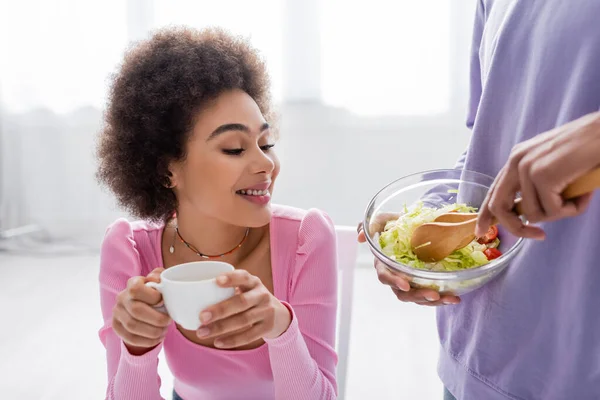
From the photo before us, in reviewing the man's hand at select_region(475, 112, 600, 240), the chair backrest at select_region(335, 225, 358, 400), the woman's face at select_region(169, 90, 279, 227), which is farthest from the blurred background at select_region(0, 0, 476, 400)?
the man's hand at select_region(475, 112, 600, 240)

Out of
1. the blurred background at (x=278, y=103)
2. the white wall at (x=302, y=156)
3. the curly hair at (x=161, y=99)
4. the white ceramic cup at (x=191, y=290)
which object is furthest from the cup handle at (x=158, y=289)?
the white wall at (x=302, y=156)

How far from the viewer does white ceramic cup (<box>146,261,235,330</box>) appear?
0.82 meters

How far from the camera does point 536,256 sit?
81 centimetres

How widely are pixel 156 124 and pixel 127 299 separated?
17.0 inches

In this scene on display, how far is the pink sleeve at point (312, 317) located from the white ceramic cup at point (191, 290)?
0.27 m

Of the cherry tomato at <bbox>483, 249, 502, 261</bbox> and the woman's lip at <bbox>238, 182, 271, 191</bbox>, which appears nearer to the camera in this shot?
the cherry tomato at <bbox>483, 249, 502, 261</bbox>

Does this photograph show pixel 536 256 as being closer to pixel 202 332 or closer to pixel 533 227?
pixel 533 227

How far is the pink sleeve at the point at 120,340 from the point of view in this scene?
111 cm

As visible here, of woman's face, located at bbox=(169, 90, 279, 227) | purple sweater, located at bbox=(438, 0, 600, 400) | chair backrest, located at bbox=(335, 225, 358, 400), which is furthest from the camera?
chair backrest, located at bbox=(335, 225, 358, 400)

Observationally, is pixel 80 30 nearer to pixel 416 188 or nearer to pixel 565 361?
pixel 416 188

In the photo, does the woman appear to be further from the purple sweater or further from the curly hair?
the purple sweater

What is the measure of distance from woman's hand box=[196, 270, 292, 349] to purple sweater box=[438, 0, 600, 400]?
11.4 inches

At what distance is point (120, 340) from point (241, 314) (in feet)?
1.31

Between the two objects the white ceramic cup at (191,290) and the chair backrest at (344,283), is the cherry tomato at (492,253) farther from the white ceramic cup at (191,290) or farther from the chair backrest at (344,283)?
the chair backrest at (344,283)
